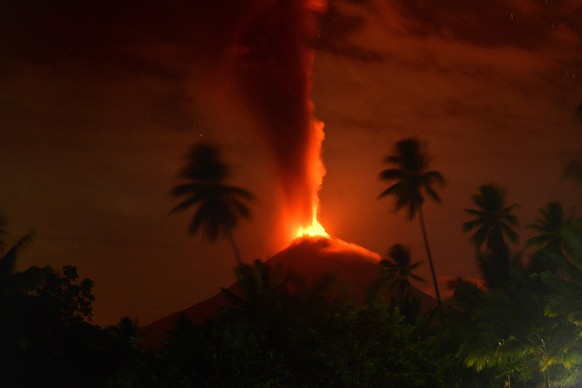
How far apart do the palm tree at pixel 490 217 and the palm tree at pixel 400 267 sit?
5.42m

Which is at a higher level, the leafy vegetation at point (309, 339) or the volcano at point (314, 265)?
the volcano at point (314, 265)

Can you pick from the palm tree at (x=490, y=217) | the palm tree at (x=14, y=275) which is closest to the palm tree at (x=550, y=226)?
the palm tree at (x=490, y=217)

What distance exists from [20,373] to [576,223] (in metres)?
19.1

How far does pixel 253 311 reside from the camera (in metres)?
31.9

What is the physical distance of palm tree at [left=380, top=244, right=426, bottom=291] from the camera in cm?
6162

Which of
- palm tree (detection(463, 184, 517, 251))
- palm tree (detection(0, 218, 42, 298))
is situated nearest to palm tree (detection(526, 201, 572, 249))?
palm tree (detection(463, 184, 517, 251))

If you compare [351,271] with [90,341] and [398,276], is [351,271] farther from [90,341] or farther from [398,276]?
[90,341]

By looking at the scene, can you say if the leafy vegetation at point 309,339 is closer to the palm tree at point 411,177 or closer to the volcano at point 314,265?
the palm tree at point 411,177

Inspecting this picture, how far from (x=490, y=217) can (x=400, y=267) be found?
26.4 ft

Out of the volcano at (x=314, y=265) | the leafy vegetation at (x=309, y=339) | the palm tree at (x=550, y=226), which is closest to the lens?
the leafy vegetation at (x=309, y=339)

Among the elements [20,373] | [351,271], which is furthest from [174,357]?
Answer: [351,271]

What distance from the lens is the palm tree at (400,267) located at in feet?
202

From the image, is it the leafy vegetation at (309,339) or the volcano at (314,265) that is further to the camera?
the volcano at (314,265)

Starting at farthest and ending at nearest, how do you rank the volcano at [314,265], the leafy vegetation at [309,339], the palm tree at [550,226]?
the volcano at [314,265] < the palm tree at [550,226] < the leafy vegetation at [309,339]
